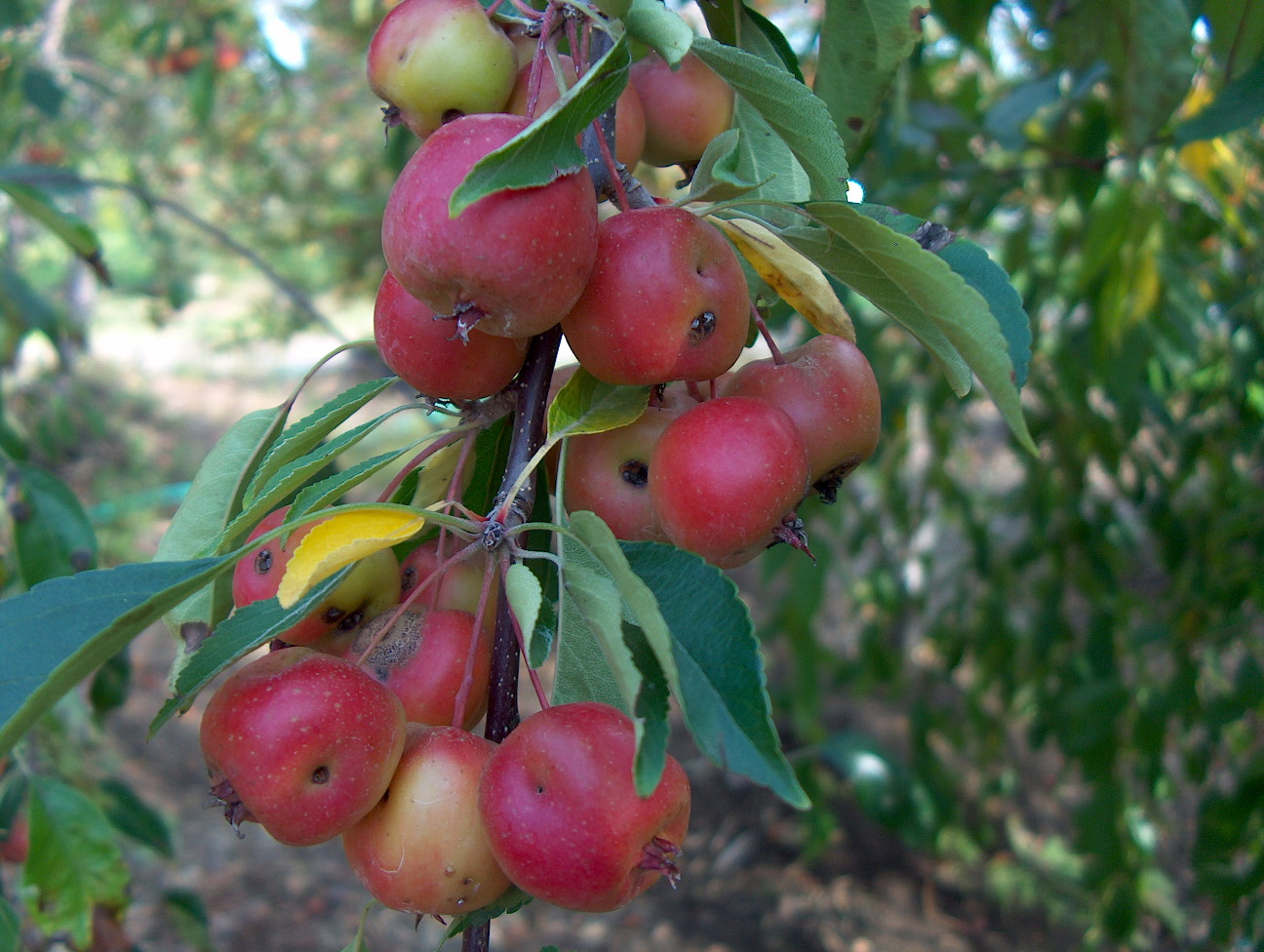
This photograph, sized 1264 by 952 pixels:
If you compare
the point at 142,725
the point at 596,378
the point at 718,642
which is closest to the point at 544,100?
the point at 596,378

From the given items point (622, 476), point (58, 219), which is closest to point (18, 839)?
point (58, 219)

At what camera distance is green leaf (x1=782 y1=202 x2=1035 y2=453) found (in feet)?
1.57

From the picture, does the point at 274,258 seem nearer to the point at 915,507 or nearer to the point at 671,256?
the point at 915,507

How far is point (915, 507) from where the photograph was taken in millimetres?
2432

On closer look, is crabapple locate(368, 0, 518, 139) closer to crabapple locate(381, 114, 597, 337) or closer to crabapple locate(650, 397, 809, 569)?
crabapple locate(381, 114, 597, 337)

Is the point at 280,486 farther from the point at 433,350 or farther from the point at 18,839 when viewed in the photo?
the point at 18,839

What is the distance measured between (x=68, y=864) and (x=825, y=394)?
92cm

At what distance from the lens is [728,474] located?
54 cm

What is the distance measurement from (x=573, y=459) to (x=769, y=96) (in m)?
0.26

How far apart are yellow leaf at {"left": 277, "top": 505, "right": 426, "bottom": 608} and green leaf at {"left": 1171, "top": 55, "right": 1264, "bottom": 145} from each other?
31.8 inches

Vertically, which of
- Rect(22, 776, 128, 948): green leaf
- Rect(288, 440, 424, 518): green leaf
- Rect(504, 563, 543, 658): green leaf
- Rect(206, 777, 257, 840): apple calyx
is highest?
Rect(288, 440, 424, 518): green leaf

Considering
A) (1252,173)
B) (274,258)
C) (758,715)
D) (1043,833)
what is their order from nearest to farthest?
(758,715), (1252,173), (1043,833), (274,258)

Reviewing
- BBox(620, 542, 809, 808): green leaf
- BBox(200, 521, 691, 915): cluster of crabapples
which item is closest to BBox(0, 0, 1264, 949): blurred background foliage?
BBox(620, 542, 809, 808): green leaf

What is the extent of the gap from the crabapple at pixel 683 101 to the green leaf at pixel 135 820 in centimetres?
121
